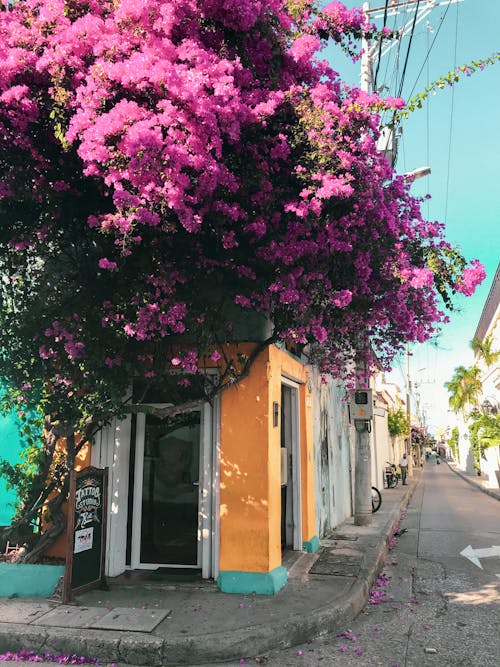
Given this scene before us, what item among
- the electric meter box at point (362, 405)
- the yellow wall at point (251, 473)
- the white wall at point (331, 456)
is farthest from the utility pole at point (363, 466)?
the yellow wall at point (251, 473)

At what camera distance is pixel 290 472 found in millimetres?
8391

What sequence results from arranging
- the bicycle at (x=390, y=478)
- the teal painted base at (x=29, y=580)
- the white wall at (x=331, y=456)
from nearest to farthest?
1. the teal painted base at (x=29, y=580)
2. the white wall at (x=331, y=456)
3. the bicycle at (x=390, y=478)

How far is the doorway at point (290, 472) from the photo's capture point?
8203 mm

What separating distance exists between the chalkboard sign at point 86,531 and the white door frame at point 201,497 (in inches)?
28.4

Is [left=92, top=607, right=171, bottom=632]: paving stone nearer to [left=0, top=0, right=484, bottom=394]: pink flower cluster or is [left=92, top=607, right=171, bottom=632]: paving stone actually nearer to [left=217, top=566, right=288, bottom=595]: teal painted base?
[left=217, top=566, right=288, bottom=595]: teal painted base

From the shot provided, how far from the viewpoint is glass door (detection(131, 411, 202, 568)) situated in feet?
22.7

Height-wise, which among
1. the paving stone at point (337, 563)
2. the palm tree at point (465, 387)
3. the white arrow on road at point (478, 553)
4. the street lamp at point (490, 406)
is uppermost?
the palm tree at point (465, 387)

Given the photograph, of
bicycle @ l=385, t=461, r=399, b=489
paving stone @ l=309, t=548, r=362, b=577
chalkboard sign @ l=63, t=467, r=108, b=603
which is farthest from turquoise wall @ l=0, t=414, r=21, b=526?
bicycle @ l=385, t=461, r=399, b=489

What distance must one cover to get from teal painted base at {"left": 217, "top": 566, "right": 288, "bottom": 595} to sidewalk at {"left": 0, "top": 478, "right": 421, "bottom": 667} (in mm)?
111

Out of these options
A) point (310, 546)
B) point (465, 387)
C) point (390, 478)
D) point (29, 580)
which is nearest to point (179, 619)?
point (29, 580)

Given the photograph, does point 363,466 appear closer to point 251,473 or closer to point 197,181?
point 251,473

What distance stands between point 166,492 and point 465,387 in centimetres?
3381

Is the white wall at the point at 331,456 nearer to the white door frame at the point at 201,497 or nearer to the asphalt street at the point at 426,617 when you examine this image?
the asphalt street at the point at 426,617

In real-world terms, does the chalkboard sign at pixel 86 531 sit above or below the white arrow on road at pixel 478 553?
above
